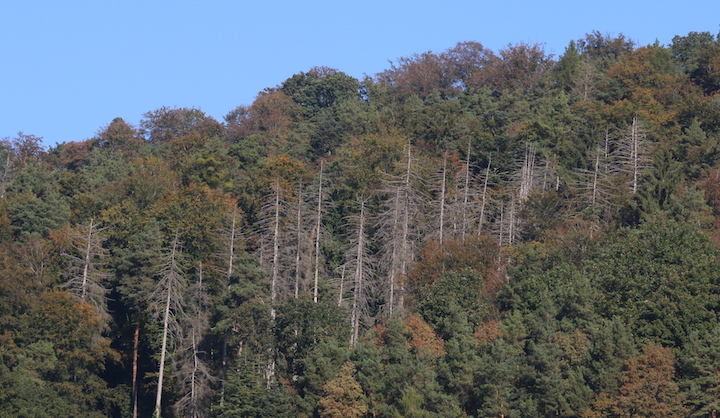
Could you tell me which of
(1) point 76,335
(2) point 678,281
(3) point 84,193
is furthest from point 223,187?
(2) point 678,281

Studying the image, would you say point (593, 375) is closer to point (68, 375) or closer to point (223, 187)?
point (68, 375)

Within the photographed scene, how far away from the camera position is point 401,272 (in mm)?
76625

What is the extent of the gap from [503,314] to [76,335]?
27.0 m

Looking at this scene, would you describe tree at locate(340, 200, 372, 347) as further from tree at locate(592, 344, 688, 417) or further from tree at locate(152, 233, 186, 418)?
tree at locate(592, 344, 688, 417)

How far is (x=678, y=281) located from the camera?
61625 mm

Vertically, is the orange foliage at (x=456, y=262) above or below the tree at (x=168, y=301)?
above

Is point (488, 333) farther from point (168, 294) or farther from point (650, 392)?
point (168, 294)

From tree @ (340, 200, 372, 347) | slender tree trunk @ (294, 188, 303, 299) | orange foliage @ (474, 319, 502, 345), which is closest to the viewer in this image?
orange foliage @ (474, 319, 502, 345)

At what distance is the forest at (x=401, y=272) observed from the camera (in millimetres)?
60906

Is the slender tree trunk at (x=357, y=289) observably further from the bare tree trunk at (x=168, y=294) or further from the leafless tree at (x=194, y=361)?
the bare tree trunk at (x=168, y=294)

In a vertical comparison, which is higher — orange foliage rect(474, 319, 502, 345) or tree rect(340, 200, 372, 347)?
tree rect(340, 200, 372, 347)

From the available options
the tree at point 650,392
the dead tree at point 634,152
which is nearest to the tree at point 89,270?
the tree at point 650,392

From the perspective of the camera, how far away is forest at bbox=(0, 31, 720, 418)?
60.9 m

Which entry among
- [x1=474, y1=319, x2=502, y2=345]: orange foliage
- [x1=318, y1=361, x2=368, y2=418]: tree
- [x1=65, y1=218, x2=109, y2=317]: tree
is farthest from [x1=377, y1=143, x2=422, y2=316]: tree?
[x1=65, y1=218, x2=109, y2=317]: tree
